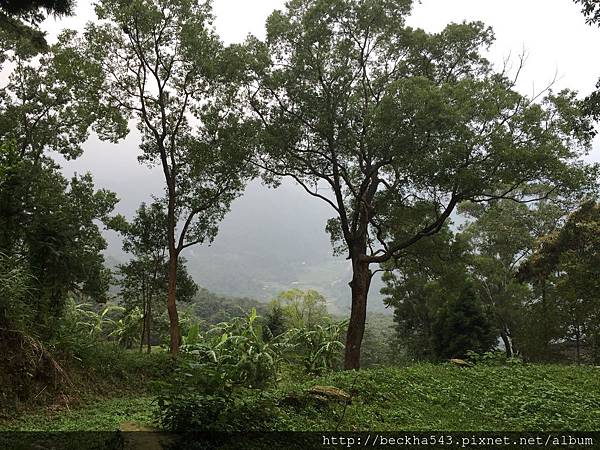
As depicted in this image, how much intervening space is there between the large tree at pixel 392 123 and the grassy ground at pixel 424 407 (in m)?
4.54

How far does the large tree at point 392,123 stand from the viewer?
33.9 feet

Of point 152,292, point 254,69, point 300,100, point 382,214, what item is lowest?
point 152,292

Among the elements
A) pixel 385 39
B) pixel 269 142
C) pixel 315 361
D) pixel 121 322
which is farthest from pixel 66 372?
pixel 385 39

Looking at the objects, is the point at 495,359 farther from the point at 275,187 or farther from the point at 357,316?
the point at 275,187

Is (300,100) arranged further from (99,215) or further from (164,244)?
(99,215)

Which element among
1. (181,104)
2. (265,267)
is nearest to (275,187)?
(181,104)

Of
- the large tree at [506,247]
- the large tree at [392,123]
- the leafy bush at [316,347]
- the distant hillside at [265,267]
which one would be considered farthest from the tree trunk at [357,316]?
the distant hillside at [265,267]

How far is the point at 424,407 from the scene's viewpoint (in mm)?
6734

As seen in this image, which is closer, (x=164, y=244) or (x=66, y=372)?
(x=66, y=372)

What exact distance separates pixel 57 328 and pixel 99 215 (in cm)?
779

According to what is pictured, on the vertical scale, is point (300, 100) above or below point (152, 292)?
above

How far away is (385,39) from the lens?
42.8 feet

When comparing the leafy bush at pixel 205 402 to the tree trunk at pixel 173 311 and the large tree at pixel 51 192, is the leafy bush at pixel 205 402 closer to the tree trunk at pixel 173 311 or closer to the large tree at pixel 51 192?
the large tree at pixel 51 192

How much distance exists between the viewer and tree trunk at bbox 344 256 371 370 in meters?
12.9
